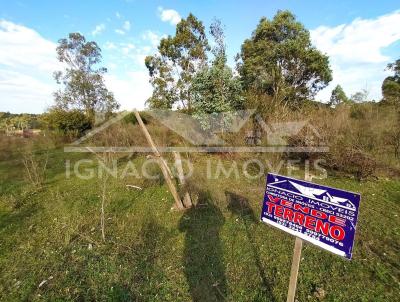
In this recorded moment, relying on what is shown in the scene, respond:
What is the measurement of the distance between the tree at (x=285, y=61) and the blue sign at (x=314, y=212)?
45.0 feet

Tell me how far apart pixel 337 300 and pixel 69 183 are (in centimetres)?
767

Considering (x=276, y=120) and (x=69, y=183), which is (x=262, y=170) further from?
(x=69, y=183)

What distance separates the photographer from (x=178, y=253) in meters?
3.74

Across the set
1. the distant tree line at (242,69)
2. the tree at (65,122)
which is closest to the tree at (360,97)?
the distant tree line at (242,69)

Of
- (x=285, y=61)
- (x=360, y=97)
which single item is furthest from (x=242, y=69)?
(x=360, y=97)

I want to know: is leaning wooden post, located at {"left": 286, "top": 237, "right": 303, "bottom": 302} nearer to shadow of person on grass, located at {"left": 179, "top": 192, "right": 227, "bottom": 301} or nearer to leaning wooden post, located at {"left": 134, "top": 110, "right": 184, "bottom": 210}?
shadow of person on grass, located at {"left": 179, "top": 192, "right": 227, "bottom": 301}

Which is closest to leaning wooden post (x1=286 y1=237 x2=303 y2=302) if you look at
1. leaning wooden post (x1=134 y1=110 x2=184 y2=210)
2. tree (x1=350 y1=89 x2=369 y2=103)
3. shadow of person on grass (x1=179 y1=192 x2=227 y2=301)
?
shadow of person on grass (x1=179 y1=192 x2=227 y2=301)

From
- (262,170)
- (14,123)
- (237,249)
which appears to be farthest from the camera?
(14,123)

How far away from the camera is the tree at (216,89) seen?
12547 millimetres

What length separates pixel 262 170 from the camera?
7188mm

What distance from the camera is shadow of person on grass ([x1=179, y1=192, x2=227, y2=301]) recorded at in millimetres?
2998

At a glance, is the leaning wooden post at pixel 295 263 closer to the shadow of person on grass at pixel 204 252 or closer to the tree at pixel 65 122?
the shadow of person on grass at pixel 204 252

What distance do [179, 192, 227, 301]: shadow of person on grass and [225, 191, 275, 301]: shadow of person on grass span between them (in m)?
0.39

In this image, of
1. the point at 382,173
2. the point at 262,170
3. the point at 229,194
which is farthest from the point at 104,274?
the point at 382,173
